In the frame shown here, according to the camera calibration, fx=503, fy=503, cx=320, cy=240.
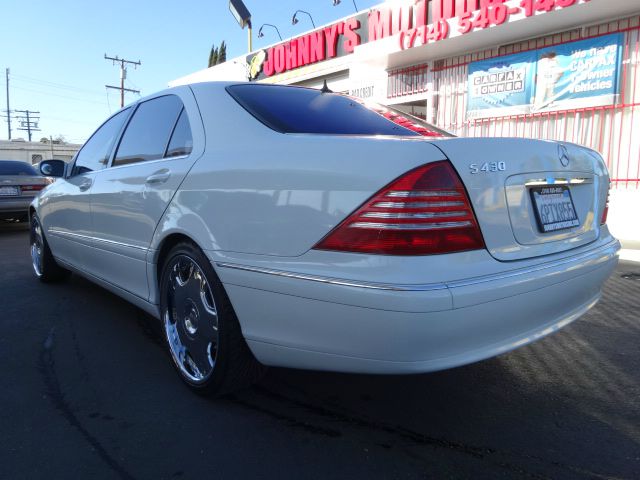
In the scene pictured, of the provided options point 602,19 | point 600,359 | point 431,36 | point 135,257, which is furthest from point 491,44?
point 135,257

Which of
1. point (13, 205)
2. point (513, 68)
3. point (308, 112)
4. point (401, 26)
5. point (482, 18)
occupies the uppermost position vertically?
point (401, 26)

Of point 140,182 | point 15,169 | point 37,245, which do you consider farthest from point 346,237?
point 15,169

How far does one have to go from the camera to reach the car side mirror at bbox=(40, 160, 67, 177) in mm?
4387

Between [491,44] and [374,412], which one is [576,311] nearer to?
[374,412]

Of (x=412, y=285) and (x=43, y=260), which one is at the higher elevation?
(x=412, y=285)

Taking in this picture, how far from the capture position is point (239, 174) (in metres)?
2.12

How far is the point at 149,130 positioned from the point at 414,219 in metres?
2.00

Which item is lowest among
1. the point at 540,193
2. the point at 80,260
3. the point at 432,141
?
the point at 80,260

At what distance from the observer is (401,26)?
10.4 metres

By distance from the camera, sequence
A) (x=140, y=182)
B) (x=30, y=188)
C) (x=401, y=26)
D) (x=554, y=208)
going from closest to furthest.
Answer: (x=554, y=208)
(x=140, y=182)
(x=30, y=188)
(x=401, y=26)

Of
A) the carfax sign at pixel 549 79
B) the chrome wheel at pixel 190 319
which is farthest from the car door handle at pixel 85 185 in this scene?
the carfax sign at pixel 549 79

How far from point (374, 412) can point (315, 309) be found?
77cm

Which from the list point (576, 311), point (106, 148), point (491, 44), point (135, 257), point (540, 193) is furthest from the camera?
point (491, 44)

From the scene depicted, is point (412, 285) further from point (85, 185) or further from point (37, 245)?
point (37, 245)
